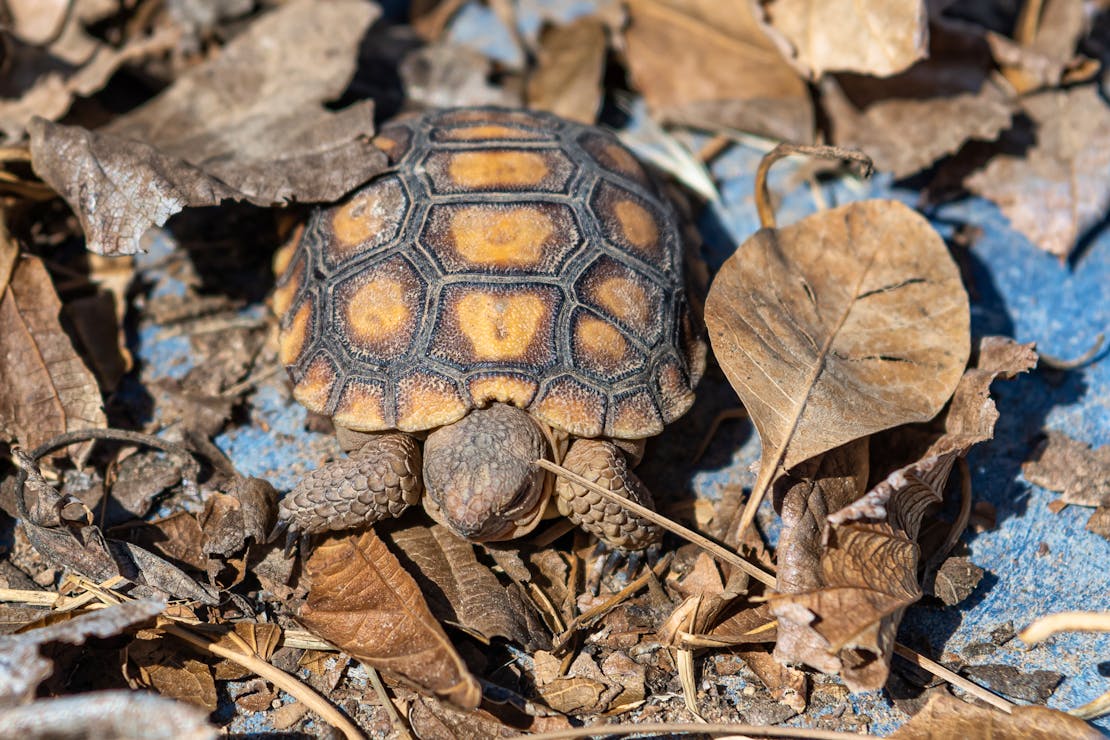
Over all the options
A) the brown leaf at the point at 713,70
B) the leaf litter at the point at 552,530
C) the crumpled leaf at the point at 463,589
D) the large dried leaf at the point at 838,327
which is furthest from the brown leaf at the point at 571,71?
the crumpled leaf at the point at 463,589

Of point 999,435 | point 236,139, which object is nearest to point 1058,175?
point 999,435

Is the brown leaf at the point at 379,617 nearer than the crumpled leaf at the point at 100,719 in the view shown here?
No

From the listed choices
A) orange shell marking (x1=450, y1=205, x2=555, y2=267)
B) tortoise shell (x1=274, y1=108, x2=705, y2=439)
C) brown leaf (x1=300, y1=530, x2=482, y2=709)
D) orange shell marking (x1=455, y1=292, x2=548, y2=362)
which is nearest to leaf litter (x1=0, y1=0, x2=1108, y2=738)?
brown leaf (x1=300, y1=530, x2=482, y2=709)

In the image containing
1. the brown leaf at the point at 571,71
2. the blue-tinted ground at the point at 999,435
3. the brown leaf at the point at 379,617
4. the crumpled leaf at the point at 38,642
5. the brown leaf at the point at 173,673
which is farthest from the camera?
the brown leaf at the point at 571,71

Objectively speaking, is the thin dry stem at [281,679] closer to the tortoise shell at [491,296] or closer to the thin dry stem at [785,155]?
the tortoise shell at [491,296]

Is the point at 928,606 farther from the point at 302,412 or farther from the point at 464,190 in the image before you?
the point at 302,412

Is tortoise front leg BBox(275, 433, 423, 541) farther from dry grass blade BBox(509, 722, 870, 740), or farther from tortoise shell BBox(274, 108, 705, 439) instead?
dry grass blade BBox(509, 722, 870, 740)
